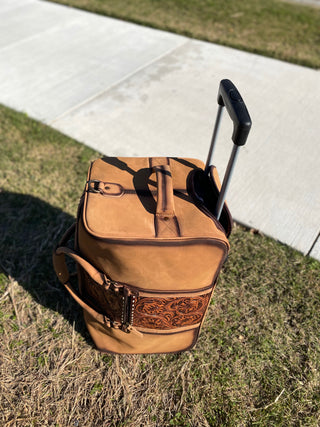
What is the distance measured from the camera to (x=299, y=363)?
5.08 ft

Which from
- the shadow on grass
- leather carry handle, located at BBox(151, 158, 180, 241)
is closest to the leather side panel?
the shadow on grass

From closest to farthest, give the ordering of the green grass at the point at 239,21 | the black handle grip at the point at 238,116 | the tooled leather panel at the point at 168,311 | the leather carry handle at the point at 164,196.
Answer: the black handle grip at the point at 238,116
the leather carry handle at the point at 164,196
the tooled leather panel at the point at 168,311
the green grass at the point at 239,21

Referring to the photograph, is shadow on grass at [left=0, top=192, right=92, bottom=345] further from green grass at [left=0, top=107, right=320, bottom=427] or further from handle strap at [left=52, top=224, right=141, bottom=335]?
handle strap at [left=52, top=224, right=141, bottom=335]

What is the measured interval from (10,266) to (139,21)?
12.9 feet

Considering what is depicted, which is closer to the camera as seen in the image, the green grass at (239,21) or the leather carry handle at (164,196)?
the leather carry handle at (164,196)

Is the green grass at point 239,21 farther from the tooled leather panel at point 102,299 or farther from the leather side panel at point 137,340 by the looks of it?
the tooled leather panel at point 102,299

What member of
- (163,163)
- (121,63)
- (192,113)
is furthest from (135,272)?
(121,63)

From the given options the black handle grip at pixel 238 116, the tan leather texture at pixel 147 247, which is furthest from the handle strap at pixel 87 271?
→ the black handle grip at pixel 238 116

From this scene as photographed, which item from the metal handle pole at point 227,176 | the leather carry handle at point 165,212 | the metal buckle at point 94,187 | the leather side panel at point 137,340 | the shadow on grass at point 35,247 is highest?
the metal handle pole at point 227,176

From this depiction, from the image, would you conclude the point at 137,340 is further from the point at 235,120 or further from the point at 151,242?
the point at 235,120

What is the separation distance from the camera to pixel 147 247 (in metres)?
1.08

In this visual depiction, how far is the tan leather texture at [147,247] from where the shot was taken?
110cm

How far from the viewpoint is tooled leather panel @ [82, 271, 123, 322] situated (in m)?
1.27

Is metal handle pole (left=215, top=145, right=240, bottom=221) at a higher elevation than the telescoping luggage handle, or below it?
below
